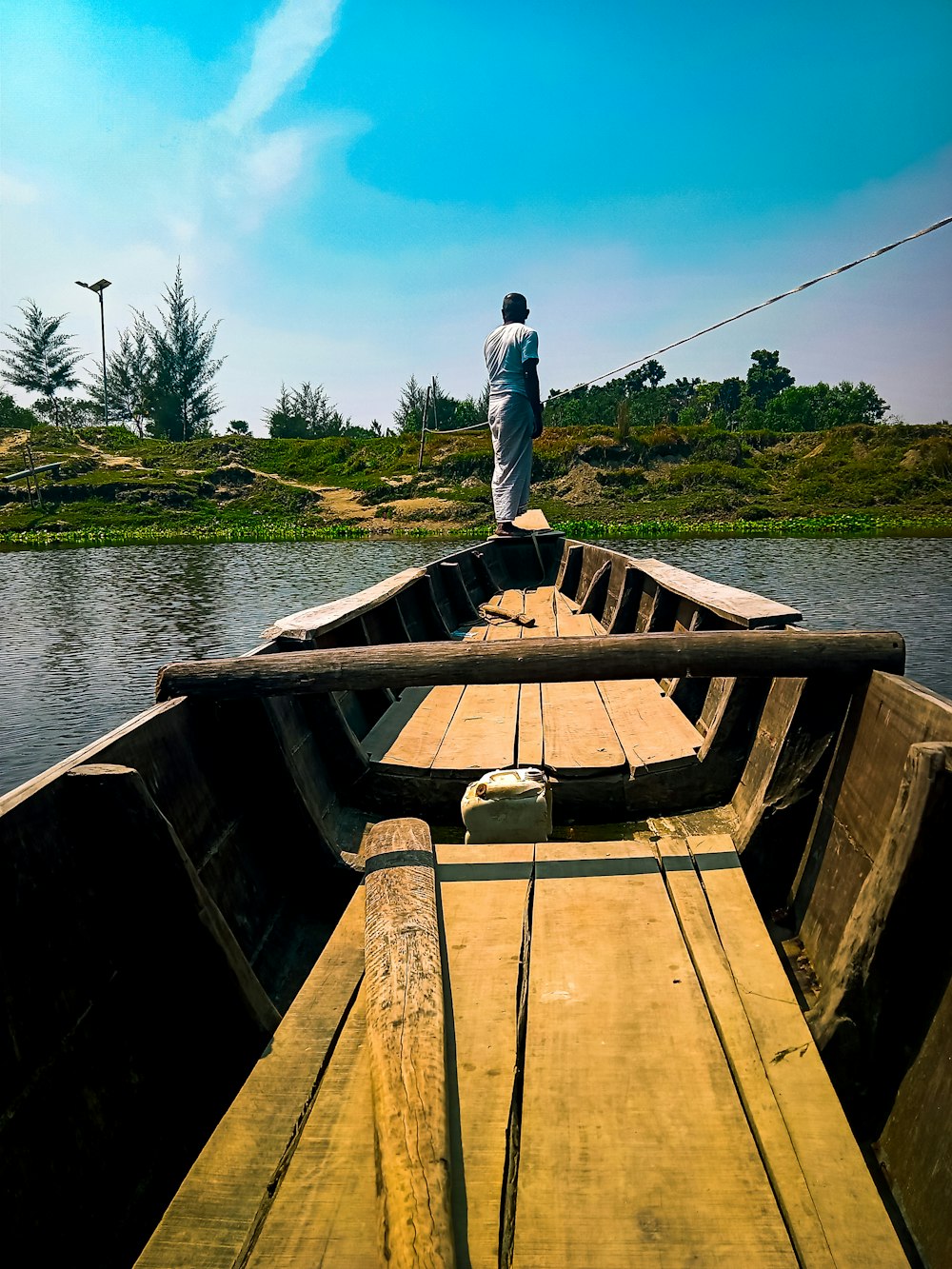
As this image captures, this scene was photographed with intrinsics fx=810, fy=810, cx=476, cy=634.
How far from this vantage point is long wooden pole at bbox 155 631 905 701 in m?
2.49

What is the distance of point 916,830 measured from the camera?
5.87ft

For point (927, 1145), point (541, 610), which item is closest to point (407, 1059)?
point (927, 1145)

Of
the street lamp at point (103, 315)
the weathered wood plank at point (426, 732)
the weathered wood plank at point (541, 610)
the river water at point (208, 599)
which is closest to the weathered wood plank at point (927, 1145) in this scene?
the weathered wood plank at point (426, 732)

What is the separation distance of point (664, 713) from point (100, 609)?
39.3 feet

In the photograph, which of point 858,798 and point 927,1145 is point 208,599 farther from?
point 927,1145

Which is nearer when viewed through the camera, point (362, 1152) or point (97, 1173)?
point (362, 1152)

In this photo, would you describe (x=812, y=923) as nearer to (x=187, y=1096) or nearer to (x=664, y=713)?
(x=664, y=713)

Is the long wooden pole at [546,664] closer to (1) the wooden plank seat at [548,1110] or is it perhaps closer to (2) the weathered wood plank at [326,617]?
(2) the weathered wood plank at [326,617]

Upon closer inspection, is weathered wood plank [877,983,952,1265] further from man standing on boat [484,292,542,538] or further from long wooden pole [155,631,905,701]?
man standing on boat [484,292,542,538]

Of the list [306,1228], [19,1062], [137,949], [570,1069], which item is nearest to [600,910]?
[570,1069]

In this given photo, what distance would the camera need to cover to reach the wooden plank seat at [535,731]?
3.25 m

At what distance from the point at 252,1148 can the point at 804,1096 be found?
0.93 metres

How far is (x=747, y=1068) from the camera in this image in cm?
145

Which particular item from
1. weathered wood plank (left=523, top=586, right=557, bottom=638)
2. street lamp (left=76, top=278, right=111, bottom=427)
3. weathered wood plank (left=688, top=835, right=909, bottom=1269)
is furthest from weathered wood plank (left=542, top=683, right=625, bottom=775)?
street lamp (left=76, top=278, right=111, bottom=427)
